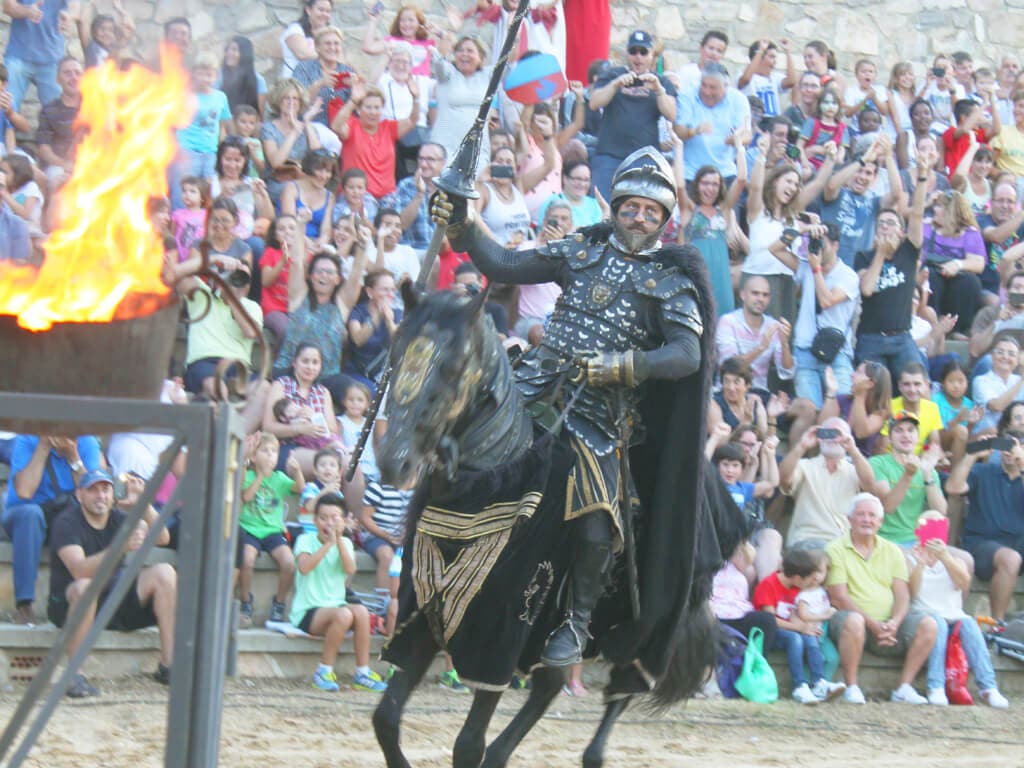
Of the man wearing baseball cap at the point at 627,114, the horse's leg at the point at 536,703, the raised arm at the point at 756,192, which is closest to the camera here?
the horse's leg at the point at 536,703

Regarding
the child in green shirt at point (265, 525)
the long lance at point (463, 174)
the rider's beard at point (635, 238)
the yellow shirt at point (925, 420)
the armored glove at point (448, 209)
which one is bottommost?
the child in green shirt at point (265, 525)

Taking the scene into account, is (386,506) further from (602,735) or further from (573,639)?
(573,639)

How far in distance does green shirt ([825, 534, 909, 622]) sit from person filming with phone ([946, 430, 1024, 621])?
1001mm

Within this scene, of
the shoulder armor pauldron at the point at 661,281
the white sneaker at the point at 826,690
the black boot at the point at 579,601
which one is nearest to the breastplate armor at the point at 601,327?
the shoulder armor pauldron at the point at 661,281

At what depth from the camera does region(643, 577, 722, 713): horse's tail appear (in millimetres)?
7203

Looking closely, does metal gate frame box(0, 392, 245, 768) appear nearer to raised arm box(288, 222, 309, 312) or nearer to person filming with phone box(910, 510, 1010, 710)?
raised arm box(288, 222, 309, 312)

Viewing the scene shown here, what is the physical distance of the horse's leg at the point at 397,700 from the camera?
6.03 metres

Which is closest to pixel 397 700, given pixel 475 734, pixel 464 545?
pixel 475 734

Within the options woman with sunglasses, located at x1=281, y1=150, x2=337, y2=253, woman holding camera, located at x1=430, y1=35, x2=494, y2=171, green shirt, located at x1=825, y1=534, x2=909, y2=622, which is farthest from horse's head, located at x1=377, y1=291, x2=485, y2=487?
woman holding camera, located at x1=430, y1=35, x2=494, y2=171

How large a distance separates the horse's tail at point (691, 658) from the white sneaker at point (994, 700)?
3.74 meters

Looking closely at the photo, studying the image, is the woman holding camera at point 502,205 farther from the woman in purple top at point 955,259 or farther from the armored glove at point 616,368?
the armored glove at point 616,368

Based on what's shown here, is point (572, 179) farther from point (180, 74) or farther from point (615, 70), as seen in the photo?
point (180, 74)

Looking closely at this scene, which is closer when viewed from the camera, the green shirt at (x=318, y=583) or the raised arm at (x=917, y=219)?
the green shirt at (x=318, y=583)

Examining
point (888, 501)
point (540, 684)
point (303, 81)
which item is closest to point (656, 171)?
point (540, 684)
